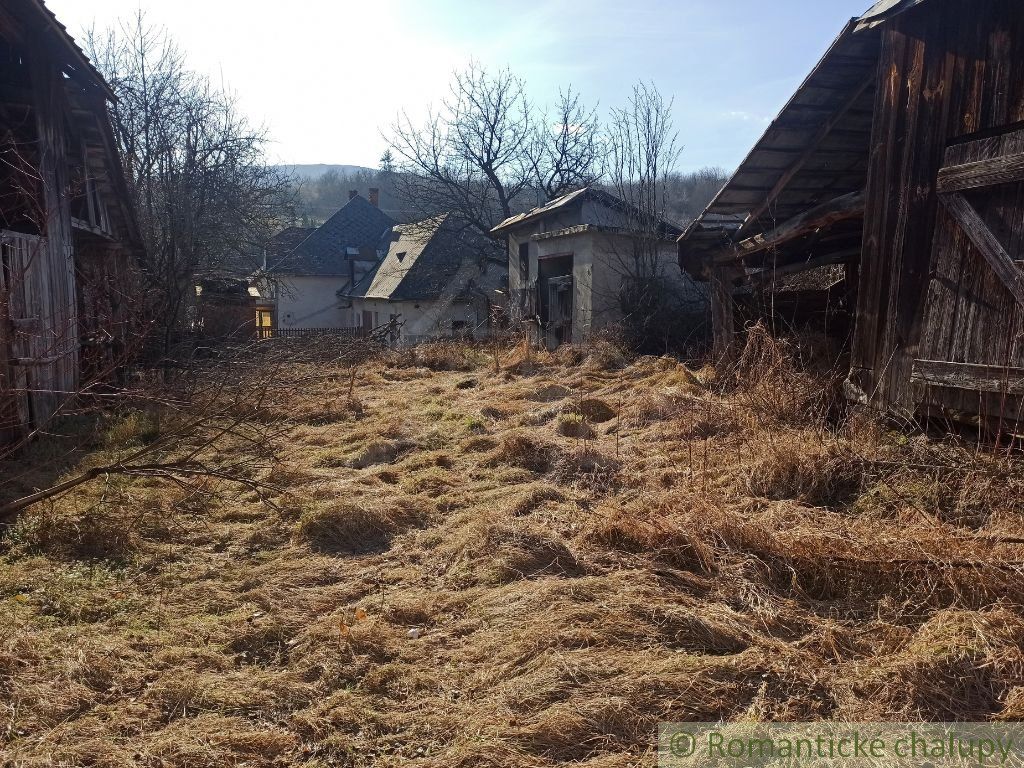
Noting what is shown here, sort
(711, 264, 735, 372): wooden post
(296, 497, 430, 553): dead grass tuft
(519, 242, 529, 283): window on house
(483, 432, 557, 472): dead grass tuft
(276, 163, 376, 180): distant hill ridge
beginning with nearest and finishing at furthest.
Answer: (296, 497, 430, 553): dead grass tuft → (483, 432, 557, 472): dead grass tuft → (711, 264, 735, 372): wooden post → (519, 242, 529, 283): window on house → (276, 163, 376, 180): distant hill ridge

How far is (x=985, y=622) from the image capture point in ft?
11.1

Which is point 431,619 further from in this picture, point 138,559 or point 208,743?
point 138,559

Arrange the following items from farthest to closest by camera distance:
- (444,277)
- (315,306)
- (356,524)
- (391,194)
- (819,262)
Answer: (315,306) < (391,194) < (444,277) < (819,262) < (356,524)

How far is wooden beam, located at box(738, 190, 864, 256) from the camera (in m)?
6.80

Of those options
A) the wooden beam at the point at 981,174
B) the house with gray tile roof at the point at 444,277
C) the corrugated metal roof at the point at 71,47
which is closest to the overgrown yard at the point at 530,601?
the wooden beam at the point at 981,174

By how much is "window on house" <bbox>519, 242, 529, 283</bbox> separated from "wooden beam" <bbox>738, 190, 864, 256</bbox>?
1147 cm

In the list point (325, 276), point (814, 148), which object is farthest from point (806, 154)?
point (325, 276)

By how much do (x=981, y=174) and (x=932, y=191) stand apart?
55 cm

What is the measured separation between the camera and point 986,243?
5.09 m

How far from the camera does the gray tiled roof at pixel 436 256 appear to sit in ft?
89.4

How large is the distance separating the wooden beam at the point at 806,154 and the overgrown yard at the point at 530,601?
2.48 m

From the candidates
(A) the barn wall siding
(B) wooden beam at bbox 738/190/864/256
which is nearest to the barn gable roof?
(B) wooden beam at bbox 738/190/864/256

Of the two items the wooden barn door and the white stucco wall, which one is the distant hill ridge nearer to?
the white stucco wall

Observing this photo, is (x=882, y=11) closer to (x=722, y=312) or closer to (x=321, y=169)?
(x=722, y=312)
